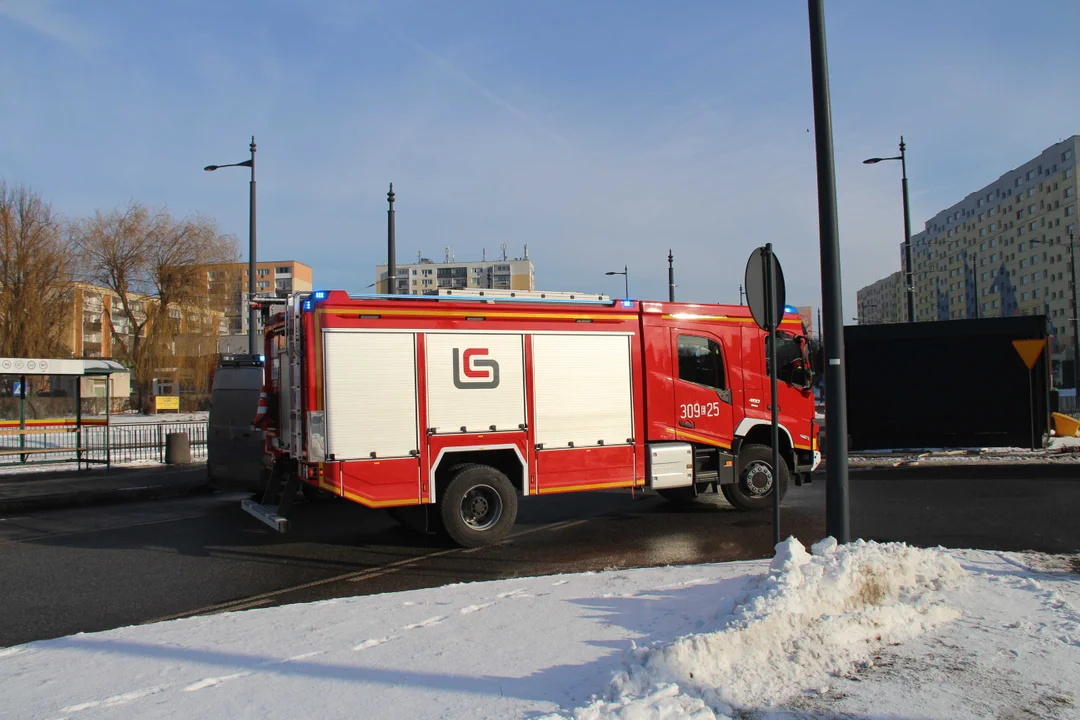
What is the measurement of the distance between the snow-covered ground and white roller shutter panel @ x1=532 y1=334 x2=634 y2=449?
3104mm

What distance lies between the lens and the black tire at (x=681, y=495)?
10867 millimetres

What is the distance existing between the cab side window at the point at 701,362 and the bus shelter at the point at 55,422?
1278cm

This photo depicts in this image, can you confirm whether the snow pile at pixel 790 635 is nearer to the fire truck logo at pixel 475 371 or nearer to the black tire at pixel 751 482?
the fire truck logo at pixel 475 371

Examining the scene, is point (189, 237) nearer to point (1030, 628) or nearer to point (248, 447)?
point (248, 447)

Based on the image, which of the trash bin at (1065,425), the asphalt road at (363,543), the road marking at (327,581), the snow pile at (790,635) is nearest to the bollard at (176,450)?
the asphalt road at (363,543)

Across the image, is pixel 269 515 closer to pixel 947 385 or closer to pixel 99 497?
pixel 99 497

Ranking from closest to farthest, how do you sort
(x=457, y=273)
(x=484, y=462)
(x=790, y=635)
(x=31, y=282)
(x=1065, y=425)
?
(x=790, y=635) < (x=484, y=462) < (x=1065, y=425) < (x=31, y=282) < (x=457, y=273)

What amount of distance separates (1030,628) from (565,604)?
285 cm

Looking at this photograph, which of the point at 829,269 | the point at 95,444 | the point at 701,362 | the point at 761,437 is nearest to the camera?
the point at 829,269

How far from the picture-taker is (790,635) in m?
4.27

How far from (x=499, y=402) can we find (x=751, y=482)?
3.85 m

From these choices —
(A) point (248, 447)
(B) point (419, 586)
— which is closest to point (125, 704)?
(B) point (419, 586)

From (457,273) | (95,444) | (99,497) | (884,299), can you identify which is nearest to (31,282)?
(95,444)

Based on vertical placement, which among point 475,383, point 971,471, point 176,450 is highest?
point 475,383
